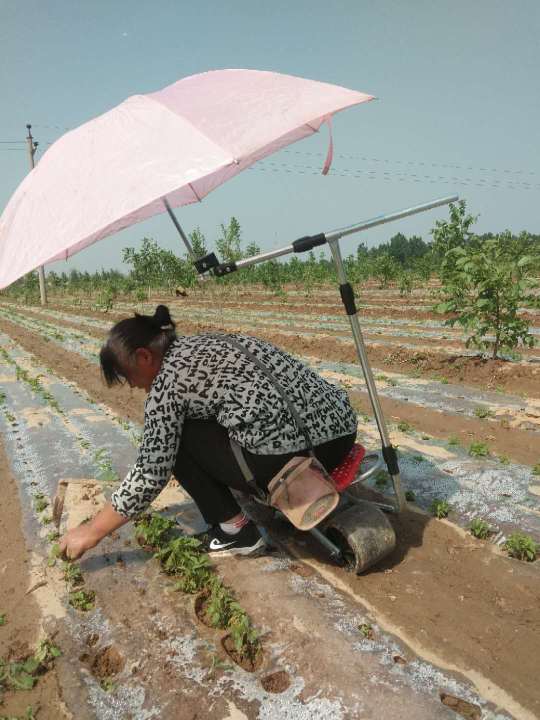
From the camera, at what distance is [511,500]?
2.89m

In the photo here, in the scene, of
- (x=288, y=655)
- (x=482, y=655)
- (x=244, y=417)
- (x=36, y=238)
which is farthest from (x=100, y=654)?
(x=36, y=238)

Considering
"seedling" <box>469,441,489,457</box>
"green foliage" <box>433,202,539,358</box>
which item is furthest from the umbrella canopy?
"green foliage" <box>433,202,539,358</box>

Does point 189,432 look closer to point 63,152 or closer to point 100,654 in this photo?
point 100,654

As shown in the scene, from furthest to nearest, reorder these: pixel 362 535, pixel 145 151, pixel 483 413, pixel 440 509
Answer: pixel 483 413
pixel 440 509
pixel 362 535
pixel 145 151

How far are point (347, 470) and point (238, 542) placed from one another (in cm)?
60

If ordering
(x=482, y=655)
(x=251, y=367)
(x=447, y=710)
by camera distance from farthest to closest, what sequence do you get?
(x=251, y=367) → (x=482, y=655) → (x=447, y=710)

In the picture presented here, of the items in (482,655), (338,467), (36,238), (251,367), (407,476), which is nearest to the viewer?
(36,238)

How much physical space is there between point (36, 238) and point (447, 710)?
6.26 feet

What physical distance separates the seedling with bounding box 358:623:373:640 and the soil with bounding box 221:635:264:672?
372 mm

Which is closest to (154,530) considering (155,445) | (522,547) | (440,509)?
(155,445)

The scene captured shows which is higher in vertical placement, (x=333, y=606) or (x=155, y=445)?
(x=155, y=445)

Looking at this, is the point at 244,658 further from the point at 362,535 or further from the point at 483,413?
the point at 483,413

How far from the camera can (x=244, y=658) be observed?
186 cm

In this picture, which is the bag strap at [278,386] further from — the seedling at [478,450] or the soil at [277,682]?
the seedling at [478,450]
